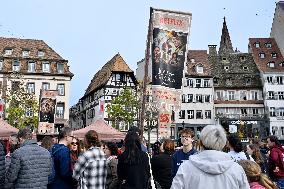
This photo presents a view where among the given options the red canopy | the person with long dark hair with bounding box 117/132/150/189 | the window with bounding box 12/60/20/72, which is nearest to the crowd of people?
the person with long dark hair with bounding box 117/132/150/189

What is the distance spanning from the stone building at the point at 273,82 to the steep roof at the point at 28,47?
1152 inches

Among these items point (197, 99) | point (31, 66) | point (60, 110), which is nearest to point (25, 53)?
point (31, 66)

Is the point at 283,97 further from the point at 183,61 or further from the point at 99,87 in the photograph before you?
the point at 183,61

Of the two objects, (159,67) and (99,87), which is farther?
(99,87)

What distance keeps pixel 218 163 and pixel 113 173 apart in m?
3.79

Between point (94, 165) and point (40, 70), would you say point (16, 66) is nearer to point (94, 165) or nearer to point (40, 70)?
point (40, 70)

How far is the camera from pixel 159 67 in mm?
8375

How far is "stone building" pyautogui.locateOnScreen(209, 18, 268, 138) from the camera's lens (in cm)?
6194

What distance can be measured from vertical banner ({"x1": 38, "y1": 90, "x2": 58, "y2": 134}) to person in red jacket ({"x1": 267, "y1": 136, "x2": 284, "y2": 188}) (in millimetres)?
11027

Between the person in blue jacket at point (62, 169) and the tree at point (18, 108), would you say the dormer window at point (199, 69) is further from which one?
the person in blue jacket at point (62, 169)

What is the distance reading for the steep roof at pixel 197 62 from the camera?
6456 cm

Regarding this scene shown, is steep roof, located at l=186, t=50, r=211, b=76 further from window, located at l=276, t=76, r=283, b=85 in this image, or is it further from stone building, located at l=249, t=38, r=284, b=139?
window, located at l=276, t=76, r=283, b=85

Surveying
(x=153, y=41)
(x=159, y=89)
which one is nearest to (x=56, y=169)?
(x=159, y=89)

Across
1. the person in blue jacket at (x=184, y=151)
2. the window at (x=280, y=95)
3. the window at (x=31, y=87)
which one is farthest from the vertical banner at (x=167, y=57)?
the window at (x=280, y=95)
